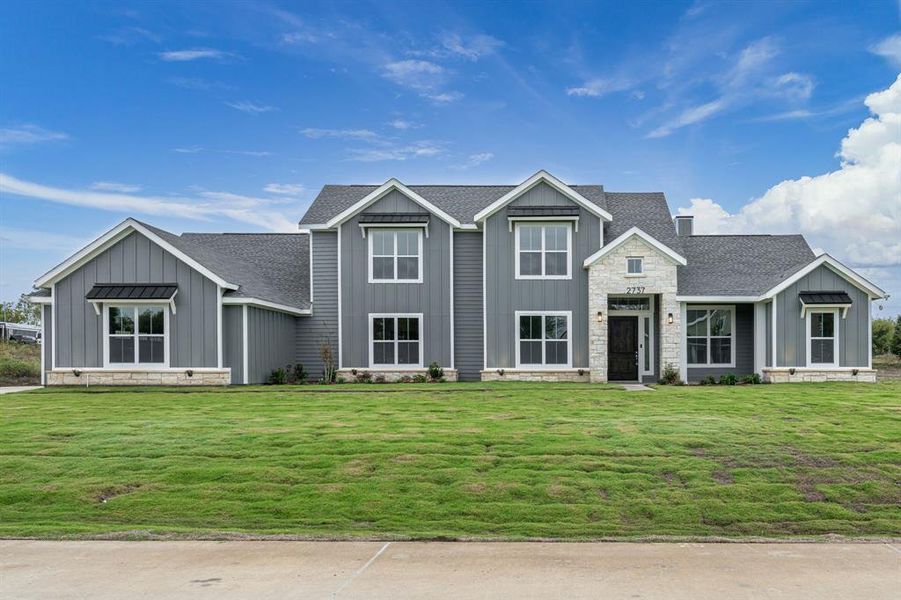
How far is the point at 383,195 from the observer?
23.5 metres

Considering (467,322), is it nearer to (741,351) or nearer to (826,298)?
(741,351)

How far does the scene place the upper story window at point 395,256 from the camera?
23.6m

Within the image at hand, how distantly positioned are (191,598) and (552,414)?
9.86m

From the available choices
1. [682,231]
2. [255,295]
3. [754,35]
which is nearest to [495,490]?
[255,295]

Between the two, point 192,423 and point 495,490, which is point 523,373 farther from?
point 495,490

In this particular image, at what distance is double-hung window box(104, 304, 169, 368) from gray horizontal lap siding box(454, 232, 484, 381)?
30.1 feet

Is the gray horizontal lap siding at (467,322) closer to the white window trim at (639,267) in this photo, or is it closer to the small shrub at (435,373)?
the small shrub at (435,373)

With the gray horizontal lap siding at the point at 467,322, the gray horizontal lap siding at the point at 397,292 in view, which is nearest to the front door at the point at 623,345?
the gray horizontal lap siding at the point at 467,322

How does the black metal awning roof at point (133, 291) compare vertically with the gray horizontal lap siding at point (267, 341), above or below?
above

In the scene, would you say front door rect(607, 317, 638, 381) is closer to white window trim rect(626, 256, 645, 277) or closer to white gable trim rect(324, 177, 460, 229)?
white window trim rect(626, 256, 645, 277)

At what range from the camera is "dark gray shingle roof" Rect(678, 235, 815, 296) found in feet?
75.0

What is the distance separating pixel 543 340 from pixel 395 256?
18.6 ft

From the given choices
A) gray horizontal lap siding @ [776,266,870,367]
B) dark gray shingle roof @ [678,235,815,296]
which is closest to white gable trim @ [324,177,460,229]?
dark gray shingle roof @ [678,235,815,296]

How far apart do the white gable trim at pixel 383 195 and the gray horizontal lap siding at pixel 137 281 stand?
5.17 m
